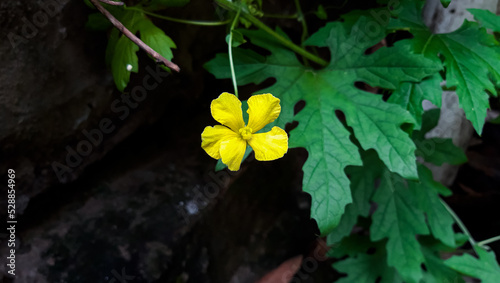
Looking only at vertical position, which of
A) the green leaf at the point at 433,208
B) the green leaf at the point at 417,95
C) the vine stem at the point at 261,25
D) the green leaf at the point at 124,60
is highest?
the green leaf at the point at 124,60

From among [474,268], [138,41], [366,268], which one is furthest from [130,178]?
[474,268]

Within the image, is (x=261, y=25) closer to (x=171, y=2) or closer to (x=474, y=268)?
(x=171, y=2)

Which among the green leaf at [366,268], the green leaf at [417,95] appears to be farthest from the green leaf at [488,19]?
the green leaf at [366,268]

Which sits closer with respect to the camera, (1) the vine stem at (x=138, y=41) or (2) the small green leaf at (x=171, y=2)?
(1) the vine stem at (x=138, y=41)

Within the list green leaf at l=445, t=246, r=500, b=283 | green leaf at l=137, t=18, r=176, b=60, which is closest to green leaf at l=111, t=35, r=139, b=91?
green leaf at l=137, t=18, r=176, b=60

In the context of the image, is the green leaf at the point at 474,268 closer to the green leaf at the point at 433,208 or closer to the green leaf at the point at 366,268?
the green leaf at the point at 433,208

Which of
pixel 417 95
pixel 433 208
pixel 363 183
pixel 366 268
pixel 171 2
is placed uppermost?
pixel 171 2
